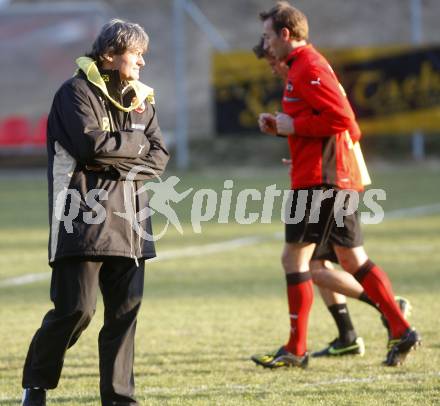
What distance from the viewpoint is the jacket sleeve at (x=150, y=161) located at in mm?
4823

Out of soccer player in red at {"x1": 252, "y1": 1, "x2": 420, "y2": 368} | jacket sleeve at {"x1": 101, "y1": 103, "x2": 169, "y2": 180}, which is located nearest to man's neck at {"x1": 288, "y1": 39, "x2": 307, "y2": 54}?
soccer player in red at {"x1": 252, "y1": 1, "x2": 420, "y2": 368}

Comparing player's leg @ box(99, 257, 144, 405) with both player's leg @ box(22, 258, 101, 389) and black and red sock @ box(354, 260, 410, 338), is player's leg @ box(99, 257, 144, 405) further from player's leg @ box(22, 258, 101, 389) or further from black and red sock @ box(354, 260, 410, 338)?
black and red sock @ box(354, 260, 410, 338)

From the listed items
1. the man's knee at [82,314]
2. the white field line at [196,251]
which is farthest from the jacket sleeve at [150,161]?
the white field line at [196,251]

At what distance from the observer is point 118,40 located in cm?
476

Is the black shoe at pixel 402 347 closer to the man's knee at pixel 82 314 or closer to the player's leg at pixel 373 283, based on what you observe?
the player's leg at pixel 373 283

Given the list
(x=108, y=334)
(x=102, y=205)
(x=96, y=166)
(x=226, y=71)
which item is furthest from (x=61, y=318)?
(x=226, y=71)

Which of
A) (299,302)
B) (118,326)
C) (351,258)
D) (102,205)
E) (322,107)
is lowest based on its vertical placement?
(299,302)

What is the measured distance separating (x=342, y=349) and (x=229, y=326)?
1.19 metres

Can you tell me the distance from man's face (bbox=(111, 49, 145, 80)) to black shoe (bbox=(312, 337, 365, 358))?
2374mm

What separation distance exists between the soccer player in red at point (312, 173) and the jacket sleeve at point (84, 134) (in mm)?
1510

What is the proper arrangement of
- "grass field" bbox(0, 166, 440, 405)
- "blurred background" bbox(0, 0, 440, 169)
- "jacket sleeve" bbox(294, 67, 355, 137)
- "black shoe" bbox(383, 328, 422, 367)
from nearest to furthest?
1. "grass field" bbox(0, 166, 440, 405)
2. "jacket sleeve" bbox(294, 67, 355, 137)
3. "black shoe" bbox(383, 328, 422, 367)
4. "blurred background" bbox(0, 0, 440, 169)

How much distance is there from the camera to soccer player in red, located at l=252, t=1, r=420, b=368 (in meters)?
6.01

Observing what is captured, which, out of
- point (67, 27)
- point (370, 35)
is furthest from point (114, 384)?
point (370, 35)

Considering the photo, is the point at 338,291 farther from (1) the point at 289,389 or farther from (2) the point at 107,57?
(2) the point at 107,57
